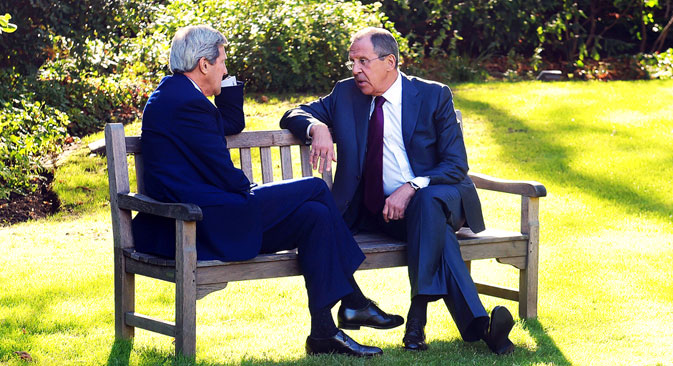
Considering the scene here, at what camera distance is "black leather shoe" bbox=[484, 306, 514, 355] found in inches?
164

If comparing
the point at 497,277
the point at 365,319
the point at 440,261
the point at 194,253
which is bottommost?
the point at 497,277

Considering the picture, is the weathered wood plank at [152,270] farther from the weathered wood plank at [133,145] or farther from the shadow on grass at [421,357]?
the weathered wood plank at [133,145]

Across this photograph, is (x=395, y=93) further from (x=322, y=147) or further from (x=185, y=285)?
(x=185, y=285)

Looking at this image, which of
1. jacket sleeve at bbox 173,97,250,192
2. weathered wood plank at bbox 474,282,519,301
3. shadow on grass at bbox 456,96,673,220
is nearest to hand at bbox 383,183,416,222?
jacket sleeve at bbox 173,97,250,192

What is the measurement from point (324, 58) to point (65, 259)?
518 centimetres

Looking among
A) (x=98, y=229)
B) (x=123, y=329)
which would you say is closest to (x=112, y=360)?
(x=123, y=329)

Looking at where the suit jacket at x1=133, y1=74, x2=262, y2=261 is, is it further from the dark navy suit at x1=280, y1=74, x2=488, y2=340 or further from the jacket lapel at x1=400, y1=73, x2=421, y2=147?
the jacket lapel at x1=400, y1=73, x2=421, y2=147

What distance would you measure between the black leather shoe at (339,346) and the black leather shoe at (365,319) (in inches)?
9.6

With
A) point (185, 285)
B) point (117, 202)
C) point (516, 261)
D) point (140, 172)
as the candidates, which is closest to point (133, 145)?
point (140, 172)

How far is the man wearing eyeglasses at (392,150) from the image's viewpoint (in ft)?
14.8

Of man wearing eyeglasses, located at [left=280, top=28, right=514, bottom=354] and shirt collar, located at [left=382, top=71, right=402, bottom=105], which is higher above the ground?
shirt collar, located at [left=382, top=71, right=402, bottom=105]

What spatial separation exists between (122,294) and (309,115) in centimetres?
135

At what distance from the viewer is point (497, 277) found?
596 cm

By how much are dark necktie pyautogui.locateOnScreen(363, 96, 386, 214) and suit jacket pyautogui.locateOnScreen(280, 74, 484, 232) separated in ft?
0.12
